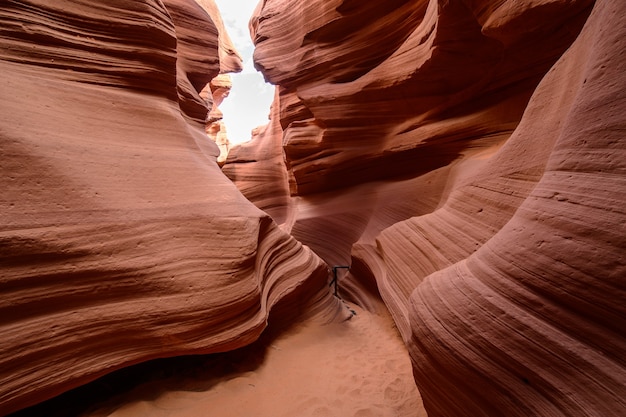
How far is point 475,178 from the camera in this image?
319cm

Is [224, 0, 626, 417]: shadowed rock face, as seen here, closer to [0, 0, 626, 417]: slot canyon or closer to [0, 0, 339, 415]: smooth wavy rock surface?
[0, 0, 626, 417]: slot canyon

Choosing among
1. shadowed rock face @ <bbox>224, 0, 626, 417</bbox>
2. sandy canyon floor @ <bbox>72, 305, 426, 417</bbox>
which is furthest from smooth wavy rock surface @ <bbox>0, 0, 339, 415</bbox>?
shadowed rock face @ <bbox>224, 0, 626, 417</bbox>

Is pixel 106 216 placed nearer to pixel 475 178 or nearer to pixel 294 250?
pixel 294 250

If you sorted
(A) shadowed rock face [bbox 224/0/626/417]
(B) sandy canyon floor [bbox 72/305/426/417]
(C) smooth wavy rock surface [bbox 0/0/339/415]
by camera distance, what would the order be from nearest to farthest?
(A) shadowed rock face [bbox 224/0/626/417] → (C) smooth wavy rock surface [bbox 0/0/339/415] → (B) sandy canyon floor [bbox 72/305/426/417]

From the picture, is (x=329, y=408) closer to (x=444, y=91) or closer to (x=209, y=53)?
(x=444, y=91)

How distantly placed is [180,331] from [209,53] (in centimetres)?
557

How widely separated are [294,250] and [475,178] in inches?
100

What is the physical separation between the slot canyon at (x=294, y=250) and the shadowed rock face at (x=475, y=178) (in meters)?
0.01

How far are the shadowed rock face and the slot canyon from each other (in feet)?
0.04

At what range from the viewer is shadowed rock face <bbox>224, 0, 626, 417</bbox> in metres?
1.37

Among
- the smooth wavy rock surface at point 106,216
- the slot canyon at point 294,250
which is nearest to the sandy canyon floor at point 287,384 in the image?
the slot canyon at point 294,250

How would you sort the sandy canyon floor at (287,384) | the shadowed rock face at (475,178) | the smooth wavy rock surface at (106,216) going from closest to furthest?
the shadowed rock face at (475,178) < the smooth wavy rock surface at (106,216) < the sandy canyon floor at (287,384)

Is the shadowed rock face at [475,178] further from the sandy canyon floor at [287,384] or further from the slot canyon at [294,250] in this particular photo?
the sandy canyon floor at [287,384]

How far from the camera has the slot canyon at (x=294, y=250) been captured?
1440 millimetres
